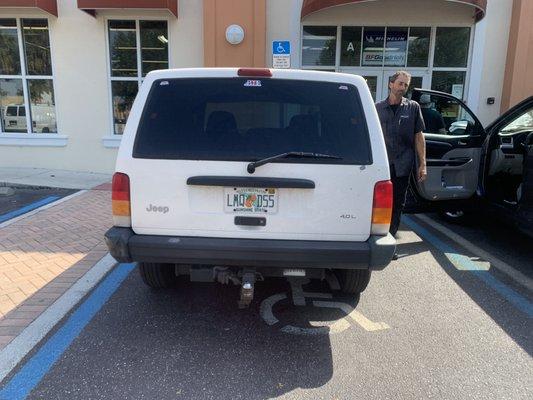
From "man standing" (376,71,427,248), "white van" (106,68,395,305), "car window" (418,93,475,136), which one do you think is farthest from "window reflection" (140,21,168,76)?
"white van" (106,68,395,305)

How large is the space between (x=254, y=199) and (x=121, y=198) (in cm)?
90

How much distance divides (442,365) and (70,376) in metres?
2.40

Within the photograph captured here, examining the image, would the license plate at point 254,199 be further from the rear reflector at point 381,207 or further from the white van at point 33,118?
the white van at point 33,118

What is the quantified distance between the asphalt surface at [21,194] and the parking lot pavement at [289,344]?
407 cm

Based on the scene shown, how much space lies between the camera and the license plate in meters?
2.98

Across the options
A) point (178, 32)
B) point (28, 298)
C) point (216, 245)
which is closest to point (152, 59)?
point (178, 32)

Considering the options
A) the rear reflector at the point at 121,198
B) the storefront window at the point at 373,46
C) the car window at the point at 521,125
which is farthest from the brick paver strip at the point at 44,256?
the storefront window at the point at 373,46

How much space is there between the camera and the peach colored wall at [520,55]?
926cm

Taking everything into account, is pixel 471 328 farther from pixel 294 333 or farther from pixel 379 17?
pixel 379 17

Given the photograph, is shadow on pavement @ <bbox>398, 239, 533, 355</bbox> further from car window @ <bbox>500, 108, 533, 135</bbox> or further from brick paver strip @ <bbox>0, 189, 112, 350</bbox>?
brick paver strip @ <bbox>0, 189, 112, 350</bbox>

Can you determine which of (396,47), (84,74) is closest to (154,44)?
(84,74)

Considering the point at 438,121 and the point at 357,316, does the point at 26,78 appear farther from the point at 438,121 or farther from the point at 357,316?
the point at 357,316

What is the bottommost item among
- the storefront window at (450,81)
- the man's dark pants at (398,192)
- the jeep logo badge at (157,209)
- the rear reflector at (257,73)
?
the man's dark pants at (398,192)

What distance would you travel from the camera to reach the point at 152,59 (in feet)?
32.9
